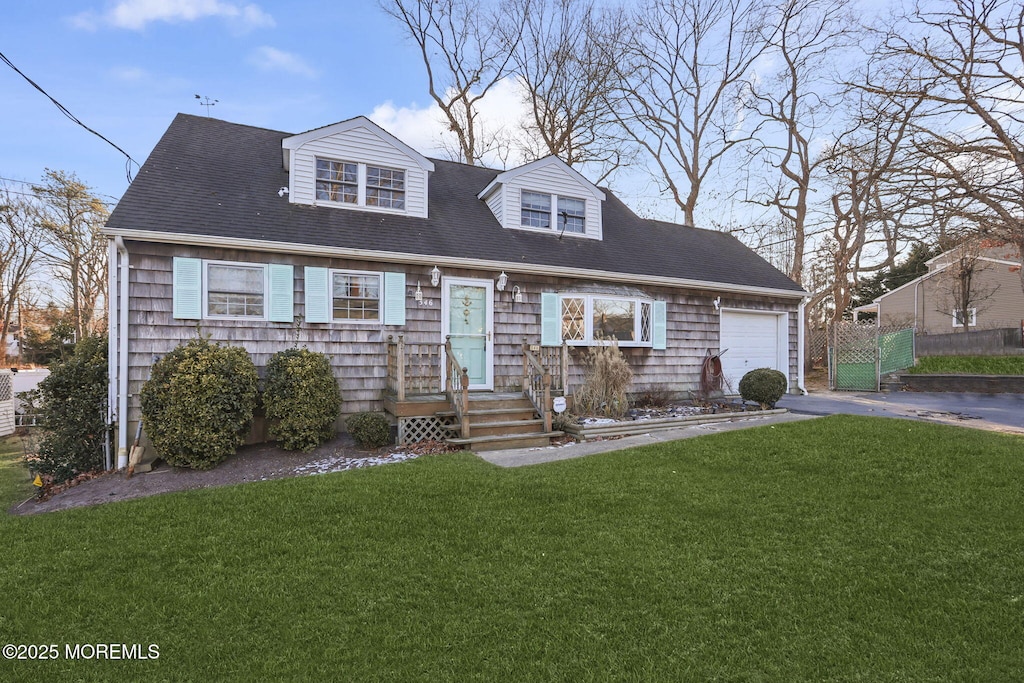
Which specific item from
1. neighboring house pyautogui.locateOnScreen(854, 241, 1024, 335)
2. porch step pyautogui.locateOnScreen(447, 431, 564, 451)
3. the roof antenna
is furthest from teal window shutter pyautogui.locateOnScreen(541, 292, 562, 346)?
neighboring house pyautogui.locateOnScreen(854, 241, 1024, 335)

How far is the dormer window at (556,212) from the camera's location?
10.7 metres

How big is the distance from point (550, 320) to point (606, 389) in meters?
1.72

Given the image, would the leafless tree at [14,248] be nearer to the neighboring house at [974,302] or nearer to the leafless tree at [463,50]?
the leafless tree at [463,50]

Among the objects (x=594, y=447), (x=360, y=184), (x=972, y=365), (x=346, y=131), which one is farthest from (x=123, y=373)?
(x=972, y=365)

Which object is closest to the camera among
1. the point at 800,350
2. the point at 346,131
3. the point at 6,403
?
the point at 346,131

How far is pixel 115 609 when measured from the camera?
2924 mm

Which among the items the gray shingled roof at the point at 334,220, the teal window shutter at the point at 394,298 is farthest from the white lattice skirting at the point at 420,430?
the gray shingled roof at the point at 334,220

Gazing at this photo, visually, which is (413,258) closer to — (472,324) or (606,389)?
(472,324)

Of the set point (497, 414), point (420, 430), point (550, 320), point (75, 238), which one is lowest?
point (420, 430)

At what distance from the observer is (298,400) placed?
6.83 meters

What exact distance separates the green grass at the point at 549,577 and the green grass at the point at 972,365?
10.4 m

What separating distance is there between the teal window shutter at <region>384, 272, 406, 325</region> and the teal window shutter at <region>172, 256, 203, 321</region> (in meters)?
2.69

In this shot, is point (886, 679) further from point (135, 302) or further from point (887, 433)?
point (135, 302)

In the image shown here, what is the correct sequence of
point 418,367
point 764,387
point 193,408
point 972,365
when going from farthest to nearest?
point 972,365, point 764,387, point 418,367, point 193,408
